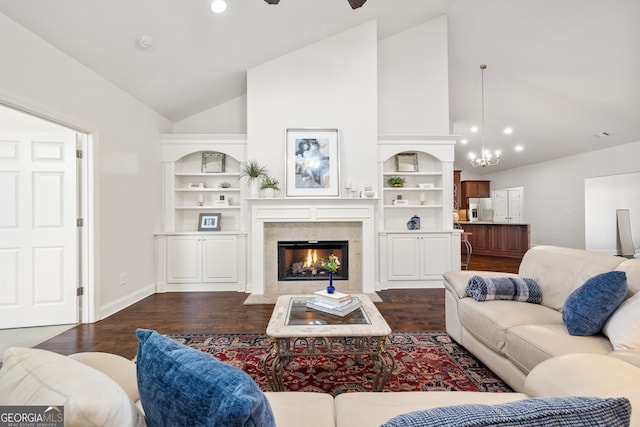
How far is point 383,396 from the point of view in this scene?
46.6 inches

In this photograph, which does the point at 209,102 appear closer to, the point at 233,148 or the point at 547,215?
the point at 233,148

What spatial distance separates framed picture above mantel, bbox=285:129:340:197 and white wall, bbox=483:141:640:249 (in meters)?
6.96

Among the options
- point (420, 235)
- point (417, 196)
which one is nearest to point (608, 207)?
point (417, 196)

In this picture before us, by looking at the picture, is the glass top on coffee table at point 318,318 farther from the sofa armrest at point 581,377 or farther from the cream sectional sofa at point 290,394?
the sofa armrest at point 581,377

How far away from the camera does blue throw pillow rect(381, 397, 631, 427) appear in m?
0.49

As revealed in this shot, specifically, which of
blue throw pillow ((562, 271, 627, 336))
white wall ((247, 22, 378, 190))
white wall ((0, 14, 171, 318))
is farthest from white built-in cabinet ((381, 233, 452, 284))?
white wall ((0, 14, 171, 318))

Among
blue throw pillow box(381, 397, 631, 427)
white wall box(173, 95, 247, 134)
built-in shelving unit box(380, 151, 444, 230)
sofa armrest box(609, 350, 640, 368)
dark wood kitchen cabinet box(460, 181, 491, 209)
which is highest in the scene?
white wall box(173, 95, 247, 134)

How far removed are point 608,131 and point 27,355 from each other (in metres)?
9.23

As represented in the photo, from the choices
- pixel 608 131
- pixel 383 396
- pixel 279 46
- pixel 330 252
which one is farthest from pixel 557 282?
pixel 608 131

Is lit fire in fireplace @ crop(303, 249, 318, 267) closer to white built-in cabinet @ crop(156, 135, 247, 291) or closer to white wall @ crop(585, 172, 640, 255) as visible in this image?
white built-in cabinet @ crop(156, 135, 247, 291)

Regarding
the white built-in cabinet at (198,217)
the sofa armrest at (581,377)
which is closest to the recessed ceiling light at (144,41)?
the white built-in cabinet at (198,217)

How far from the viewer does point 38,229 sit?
3.04m

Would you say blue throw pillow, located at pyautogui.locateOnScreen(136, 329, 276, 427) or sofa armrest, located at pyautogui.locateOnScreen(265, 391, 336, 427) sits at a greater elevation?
blue throw pillow, located at pyautogui.locateOnScreen(136, 329, 276, 427)

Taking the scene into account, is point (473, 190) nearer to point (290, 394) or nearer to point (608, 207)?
point (608, 207)
